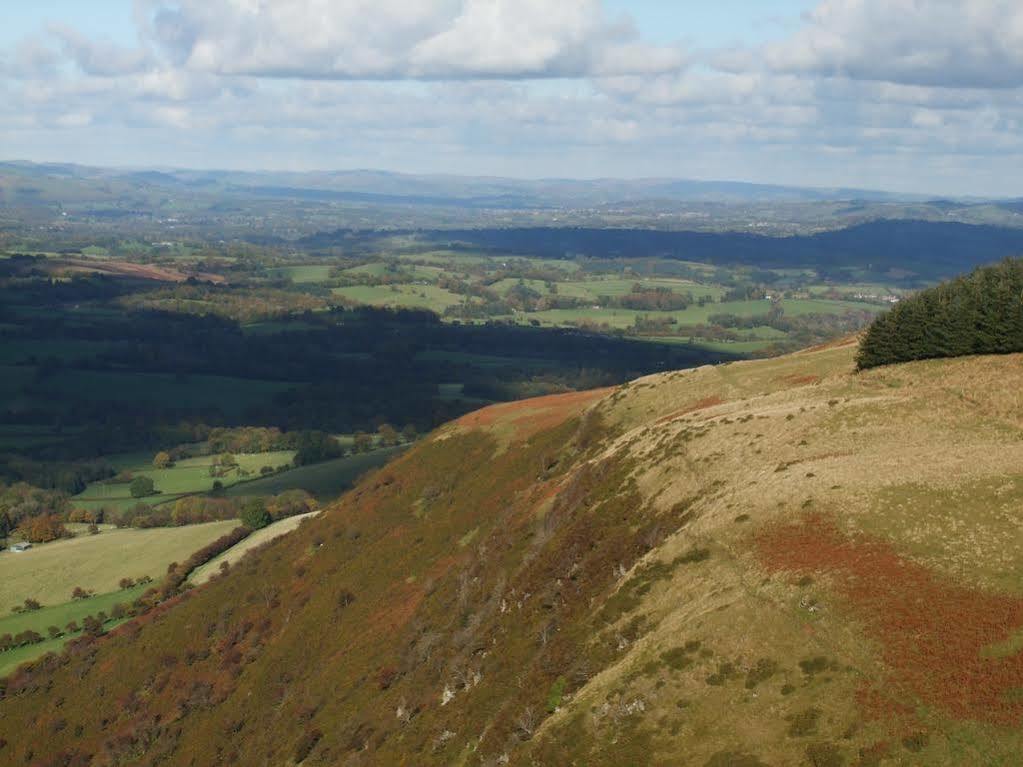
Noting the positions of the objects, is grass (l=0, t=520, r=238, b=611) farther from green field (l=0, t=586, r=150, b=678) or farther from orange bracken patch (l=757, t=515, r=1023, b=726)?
orange bracken patch (l=757, t=515, r=1023, b=726)

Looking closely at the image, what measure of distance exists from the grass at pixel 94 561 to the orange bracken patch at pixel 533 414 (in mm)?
42247

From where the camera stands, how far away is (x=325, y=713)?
194 feet

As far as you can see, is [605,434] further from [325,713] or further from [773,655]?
[773,655]

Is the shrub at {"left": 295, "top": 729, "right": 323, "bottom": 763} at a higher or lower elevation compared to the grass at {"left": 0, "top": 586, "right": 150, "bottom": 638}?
higher

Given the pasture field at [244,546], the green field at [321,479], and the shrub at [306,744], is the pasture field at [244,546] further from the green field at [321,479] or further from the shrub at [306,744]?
the shrub at [306,744]

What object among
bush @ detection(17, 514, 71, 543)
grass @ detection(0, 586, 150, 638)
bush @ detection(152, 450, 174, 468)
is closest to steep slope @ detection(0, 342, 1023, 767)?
grass @ detection(0, 586, 150, 638)

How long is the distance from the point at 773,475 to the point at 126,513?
405 feet

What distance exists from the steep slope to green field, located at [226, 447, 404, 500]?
50.8 m

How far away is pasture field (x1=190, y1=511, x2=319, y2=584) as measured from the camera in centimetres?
11038

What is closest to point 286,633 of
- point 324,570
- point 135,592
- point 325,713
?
point 324,570

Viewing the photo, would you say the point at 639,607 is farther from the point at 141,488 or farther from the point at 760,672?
the point at 141,488

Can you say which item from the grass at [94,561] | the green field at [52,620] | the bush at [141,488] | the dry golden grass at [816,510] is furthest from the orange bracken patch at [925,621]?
the bush at [141,488]

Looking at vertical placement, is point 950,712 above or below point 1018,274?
below

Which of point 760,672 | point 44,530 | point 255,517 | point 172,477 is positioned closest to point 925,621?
point 760,672
